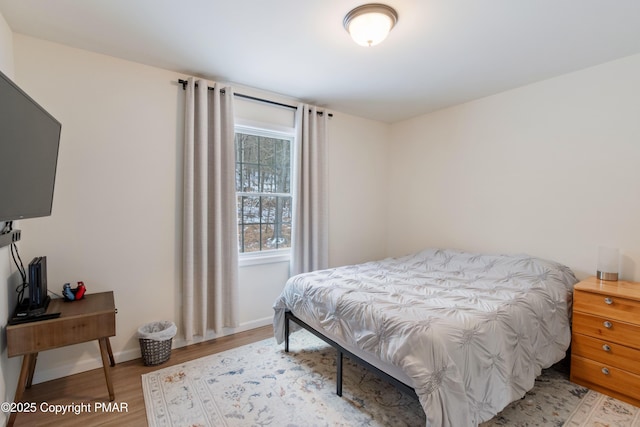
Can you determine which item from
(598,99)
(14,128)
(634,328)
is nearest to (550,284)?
(634,328)

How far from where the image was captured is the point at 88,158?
2.39m

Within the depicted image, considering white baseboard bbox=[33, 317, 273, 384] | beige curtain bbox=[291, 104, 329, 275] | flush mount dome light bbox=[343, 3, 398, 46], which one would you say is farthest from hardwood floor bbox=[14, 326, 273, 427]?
flush mount dome light bbox=[343, 3, 398, 46]

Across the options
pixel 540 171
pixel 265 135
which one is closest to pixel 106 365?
pixel 265 135

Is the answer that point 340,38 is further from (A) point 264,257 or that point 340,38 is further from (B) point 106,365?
(B) point 106,365

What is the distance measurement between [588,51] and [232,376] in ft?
12.4

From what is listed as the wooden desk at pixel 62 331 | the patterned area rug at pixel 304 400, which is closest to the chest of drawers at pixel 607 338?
the patterned area rug at pixel 304 400

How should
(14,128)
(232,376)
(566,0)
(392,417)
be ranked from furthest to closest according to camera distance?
(232,376) → (392,417) → (566,0) → (14,128)

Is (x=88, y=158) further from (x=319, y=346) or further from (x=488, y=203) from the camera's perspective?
(x=488, y=203)

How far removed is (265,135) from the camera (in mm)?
3354

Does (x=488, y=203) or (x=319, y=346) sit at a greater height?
(x=488, y=203)

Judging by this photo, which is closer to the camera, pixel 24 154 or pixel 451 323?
pixel 24 154

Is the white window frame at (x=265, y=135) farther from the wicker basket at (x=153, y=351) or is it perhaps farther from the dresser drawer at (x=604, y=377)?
the dresser drawer at (x=604, y=377)

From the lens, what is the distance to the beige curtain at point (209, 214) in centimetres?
272

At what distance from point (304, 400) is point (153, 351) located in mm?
1343
